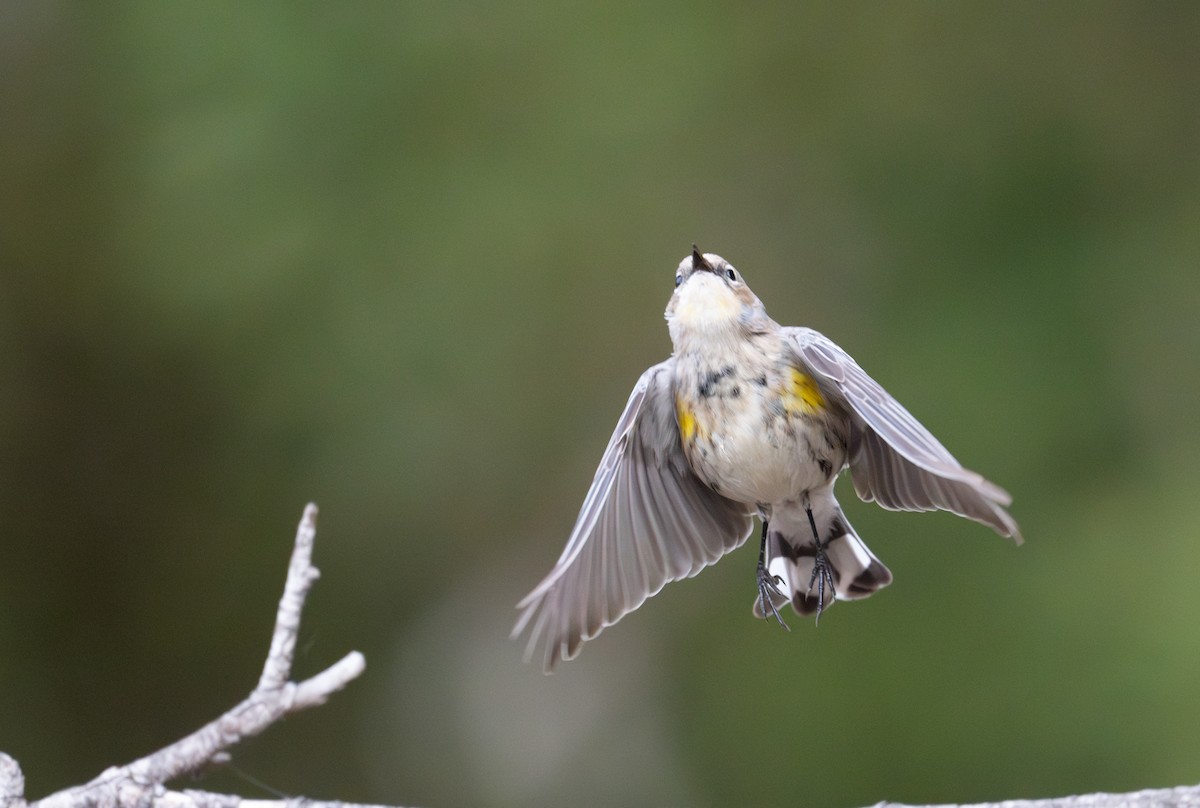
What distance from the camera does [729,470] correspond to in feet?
9.16

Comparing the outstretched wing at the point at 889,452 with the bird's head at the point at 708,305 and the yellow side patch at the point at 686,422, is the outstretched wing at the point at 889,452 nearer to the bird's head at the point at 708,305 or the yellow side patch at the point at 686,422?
the bird's head at the point at 708,305

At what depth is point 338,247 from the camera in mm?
4988

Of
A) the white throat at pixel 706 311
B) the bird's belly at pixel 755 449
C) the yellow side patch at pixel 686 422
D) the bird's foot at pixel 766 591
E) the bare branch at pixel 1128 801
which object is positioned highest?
the white throat at pixel 706 311

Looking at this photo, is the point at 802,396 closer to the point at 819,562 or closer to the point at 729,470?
the point at 729,470

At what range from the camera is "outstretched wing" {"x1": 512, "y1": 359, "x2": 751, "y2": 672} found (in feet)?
8.94

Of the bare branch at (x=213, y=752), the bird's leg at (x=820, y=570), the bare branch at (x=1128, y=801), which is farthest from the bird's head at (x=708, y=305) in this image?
the bare branch at (x=1128, y=801)

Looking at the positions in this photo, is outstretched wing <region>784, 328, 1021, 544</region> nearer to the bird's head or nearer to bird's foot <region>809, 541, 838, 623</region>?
Result: the bird's head

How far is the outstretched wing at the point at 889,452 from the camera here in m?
2.30

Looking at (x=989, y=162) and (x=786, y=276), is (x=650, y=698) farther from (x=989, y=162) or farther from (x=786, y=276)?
(x=989, y=162)

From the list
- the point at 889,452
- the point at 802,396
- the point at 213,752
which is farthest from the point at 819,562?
the point at 213,752

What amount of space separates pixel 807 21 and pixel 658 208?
0.99 m

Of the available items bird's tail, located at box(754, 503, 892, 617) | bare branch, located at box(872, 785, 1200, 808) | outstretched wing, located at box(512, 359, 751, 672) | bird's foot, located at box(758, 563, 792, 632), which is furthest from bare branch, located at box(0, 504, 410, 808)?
bird's tail, located at box(754, 503, 892, 617)

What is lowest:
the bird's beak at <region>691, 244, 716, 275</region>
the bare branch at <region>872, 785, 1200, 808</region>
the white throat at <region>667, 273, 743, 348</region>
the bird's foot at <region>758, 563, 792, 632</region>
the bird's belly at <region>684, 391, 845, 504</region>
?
the bare branch at <region>872, 785, 1200, 808</region>

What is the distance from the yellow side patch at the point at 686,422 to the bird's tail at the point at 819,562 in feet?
1.36
